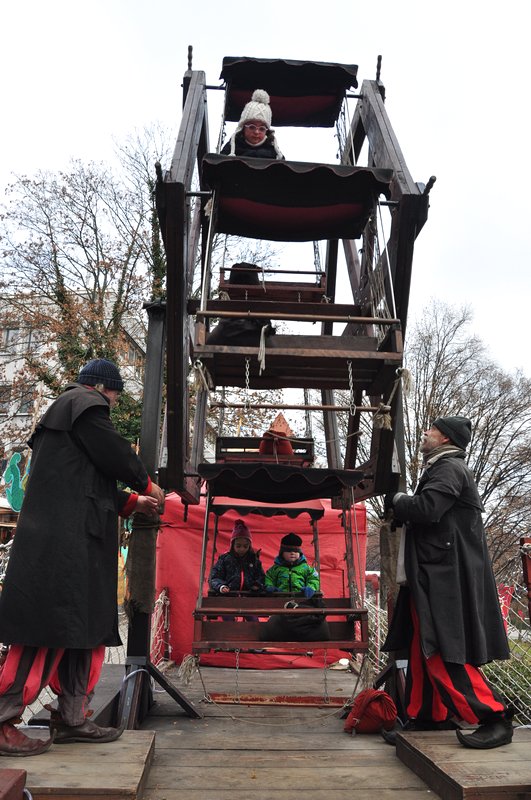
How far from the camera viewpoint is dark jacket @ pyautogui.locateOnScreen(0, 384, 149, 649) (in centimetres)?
280

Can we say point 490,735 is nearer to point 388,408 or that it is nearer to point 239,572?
point 388,408

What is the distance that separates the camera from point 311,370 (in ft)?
15.1

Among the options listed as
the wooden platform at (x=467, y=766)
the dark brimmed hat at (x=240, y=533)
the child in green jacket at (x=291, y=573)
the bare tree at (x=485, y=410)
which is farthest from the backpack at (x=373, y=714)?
the bare tree at (x=485, y=410)

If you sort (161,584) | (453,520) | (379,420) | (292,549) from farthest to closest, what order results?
(161,584)
(292,549)
(379,420)
(453,520)

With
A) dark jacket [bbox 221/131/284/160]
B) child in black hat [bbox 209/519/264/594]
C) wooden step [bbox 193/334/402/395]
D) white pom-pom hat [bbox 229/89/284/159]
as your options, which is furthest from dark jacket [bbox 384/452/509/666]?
white pom-pom hat [bbox 229/89/284/159]

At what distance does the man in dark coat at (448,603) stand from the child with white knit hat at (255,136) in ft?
10.3

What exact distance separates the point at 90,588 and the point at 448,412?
20776 mm

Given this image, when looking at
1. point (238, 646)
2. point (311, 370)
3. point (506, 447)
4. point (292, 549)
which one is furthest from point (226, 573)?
point (506, 447)

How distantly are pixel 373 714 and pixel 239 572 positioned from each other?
274 cm

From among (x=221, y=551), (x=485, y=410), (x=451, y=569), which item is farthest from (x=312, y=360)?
(x=485, y=410)

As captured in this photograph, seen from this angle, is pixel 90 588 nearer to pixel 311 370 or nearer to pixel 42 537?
pixel 42 537

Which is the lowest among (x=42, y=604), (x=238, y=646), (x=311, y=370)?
(x=238, y=646)

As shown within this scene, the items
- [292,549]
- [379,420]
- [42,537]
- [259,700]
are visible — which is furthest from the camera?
[292,549]

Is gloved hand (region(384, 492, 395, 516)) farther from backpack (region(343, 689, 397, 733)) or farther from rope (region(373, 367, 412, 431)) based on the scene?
backpack (region(343, 689, 397, 733))
